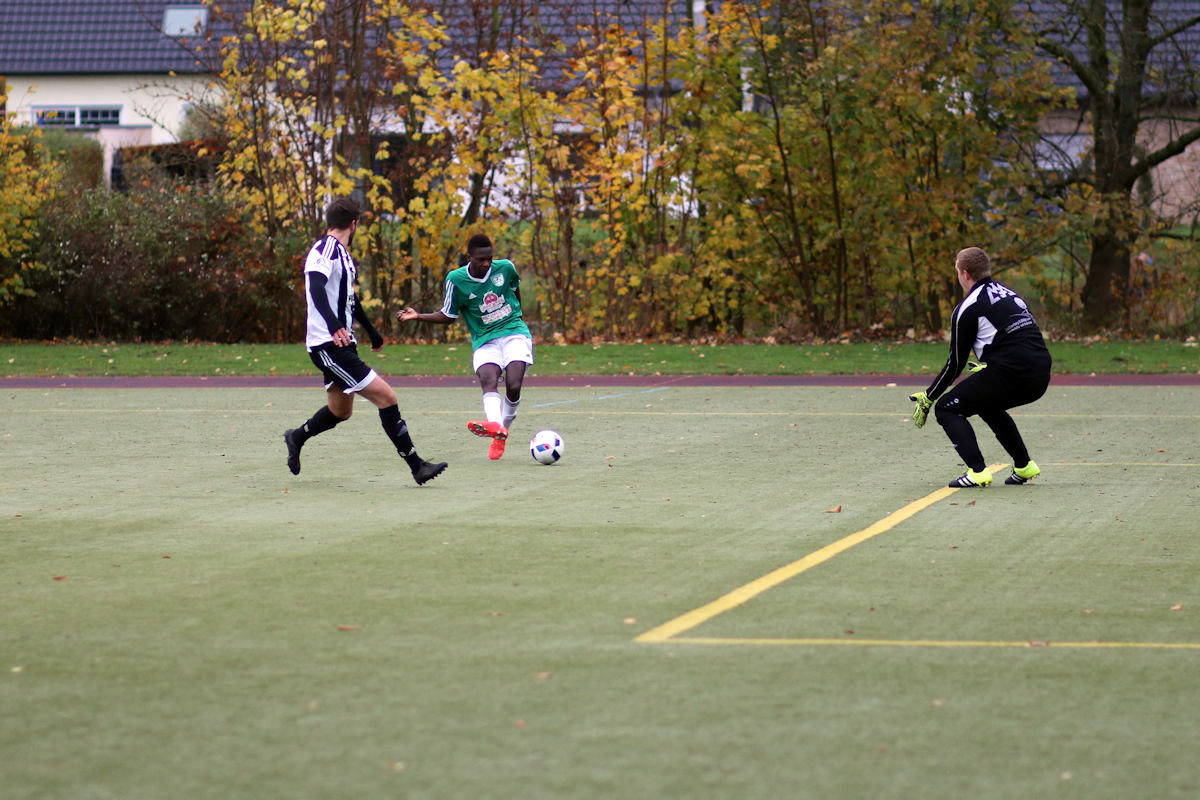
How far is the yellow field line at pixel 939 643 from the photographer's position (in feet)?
20.0

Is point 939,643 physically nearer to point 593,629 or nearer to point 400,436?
point 593,629

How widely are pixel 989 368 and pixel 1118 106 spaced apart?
54.8 feet

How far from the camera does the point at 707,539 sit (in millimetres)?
8609

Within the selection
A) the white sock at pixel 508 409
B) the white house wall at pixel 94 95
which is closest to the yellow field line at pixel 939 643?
the white sock at pixel 508 409

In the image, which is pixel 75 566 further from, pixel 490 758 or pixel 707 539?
pixel 490 758

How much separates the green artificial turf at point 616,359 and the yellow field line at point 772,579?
1100 cm

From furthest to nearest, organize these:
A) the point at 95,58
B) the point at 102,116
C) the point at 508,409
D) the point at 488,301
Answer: the point at 102,116, the point at 95,58, the point at 508,409, the point at 488,301

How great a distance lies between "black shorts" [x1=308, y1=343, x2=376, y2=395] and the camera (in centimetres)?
Result: 1118

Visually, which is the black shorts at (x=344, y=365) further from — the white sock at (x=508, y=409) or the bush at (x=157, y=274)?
the bush at (x=157, y=274)

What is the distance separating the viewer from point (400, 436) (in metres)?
11.0

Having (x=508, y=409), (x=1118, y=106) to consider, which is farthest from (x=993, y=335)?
(x=1118, y=106)

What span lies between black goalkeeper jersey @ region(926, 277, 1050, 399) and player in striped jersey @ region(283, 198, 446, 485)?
3.39m

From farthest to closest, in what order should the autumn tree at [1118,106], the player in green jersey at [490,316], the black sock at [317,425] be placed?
the autumn tree at [1118,106] → the player in green jersey at [490,316] → the black sock at [317,425]

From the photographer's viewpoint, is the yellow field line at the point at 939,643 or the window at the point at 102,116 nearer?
the yellow field line at the point at 939,643
